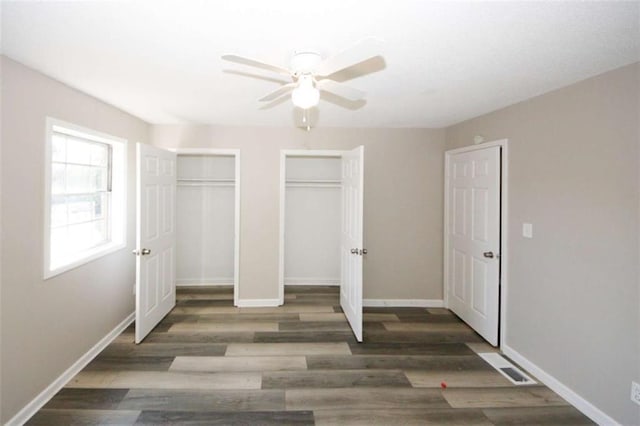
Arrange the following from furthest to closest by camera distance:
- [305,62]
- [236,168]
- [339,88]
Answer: [236,168] → [339,88] → [305,62]

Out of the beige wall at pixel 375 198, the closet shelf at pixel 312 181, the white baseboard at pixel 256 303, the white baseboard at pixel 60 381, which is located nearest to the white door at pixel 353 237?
the beige wall at pixel 375 198

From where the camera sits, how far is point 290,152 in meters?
4.36

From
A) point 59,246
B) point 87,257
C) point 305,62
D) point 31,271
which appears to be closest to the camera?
point 305,62

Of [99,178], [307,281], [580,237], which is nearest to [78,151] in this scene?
[99,178]

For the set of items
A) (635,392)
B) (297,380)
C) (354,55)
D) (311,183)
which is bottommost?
(297,380)

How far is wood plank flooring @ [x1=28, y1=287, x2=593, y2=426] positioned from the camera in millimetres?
2322

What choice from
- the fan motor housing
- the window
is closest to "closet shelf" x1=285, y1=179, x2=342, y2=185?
the window

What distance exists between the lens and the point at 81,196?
3.14 metres

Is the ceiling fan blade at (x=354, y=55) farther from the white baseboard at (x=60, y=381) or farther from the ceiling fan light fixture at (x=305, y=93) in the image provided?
the white baseboard at (x=60, y=381)

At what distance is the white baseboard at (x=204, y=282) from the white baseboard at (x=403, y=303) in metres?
2.20

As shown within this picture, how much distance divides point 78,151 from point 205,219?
2.27m

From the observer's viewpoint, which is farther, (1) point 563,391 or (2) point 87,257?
(2) point 87,257

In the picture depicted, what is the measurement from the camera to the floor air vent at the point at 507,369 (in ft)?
9.06

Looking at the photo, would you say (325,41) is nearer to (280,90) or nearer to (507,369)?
(280,90)
